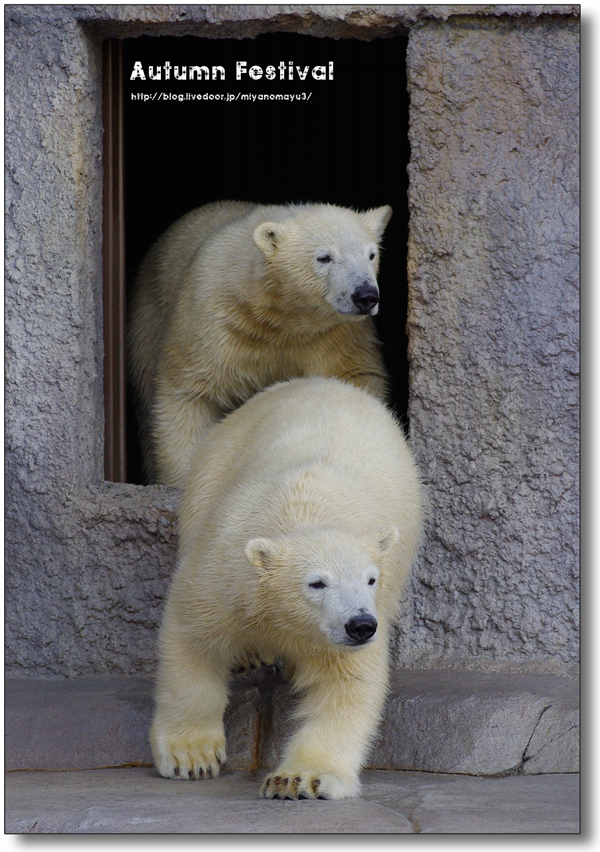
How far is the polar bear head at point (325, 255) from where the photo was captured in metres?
4.21

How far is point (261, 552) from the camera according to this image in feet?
10.3

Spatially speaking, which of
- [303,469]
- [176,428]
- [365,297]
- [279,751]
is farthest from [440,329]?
[279,751]

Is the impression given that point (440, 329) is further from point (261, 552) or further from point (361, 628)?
point (361, 628)

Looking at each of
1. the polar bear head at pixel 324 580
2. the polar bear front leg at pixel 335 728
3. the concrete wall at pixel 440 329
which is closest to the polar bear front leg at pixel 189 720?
Result: the polar bear front leg at pixel 335 728

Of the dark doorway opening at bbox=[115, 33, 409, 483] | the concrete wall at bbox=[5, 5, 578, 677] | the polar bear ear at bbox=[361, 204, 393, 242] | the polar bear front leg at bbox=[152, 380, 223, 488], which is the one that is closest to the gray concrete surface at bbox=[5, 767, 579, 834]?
the concrete wall at bbox=[5, 5, 578, 677]

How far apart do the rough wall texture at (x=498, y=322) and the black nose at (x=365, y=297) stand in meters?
0.35

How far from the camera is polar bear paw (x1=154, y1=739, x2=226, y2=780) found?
346cm

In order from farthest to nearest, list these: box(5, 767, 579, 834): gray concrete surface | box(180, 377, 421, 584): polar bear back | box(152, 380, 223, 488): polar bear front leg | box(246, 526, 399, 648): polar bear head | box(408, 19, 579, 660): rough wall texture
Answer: box(152, 380, 223, 488): polar bear front leg < box(408, 19, 579, 660): rough wall texture < box(180, 377, 421, 584): polar bear back < box(246, 526, 399, 648): polar bear head < box(5, 767, 579, 834): gray concrete surface

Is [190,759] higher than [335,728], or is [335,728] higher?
[335,728]

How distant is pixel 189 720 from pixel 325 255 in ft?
6.33

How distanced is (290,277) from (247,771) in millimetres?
1986

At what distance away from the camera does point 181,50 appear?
6.30 meters

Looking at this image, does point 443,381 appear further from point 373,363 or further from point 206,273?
point 206,273

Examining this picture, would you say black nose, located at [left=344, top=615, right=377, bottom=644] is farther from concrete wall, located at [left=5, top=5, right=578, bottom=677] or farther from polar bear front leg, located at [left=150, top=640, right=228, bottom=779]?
concrete wall, located at [left=5, top=5, right=578, bottom=677]
